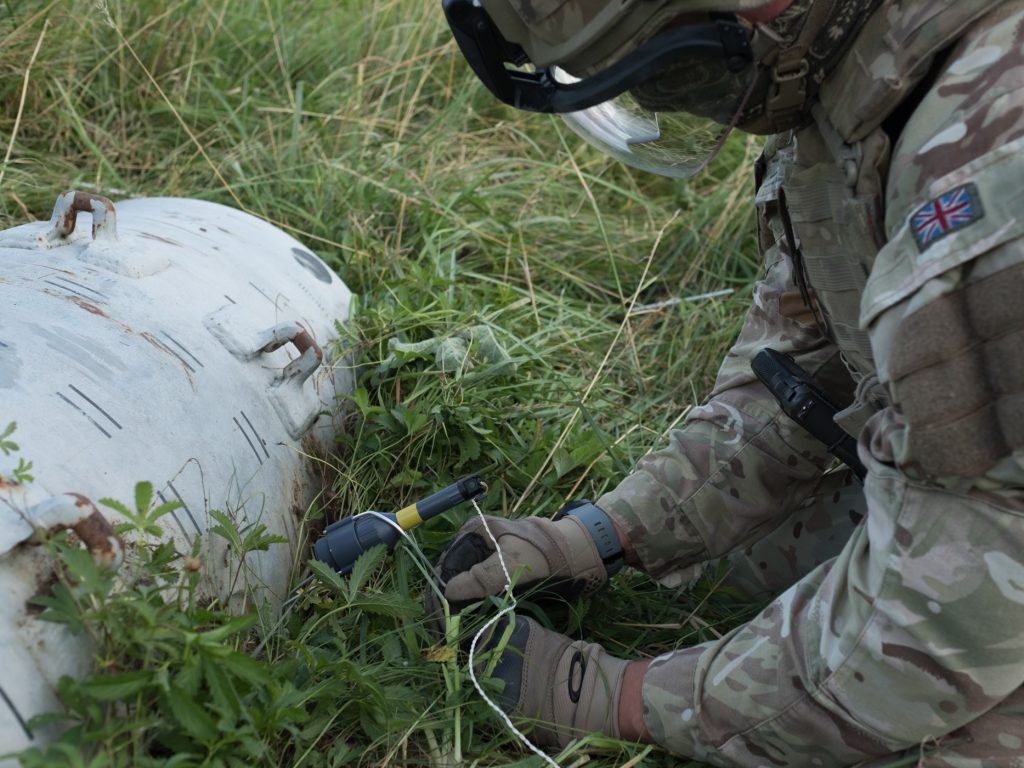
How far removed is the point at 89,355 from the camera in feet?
5.29

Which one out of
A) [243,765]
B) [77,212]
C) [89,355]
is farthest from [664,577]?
[77,212]

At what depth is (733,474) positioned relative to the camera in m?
2.10

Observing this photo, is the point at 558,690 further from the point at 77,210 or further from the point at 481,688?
the point at 77,210

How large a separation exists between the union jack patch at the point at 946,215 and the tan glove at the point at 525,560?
0.83m

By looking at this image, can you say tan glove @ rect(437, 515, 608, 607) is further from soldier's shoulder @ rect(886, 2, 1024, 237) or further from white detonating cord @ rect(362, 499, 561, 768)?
soldier's shoulder @ rect(886, 2, 1024, 237)

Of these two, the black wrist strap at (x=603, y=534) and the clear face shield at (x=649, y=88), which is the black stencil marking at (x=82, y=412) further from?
the black wrist strap at (x=603, y=534)

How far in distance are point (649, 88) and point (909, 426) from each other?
1.95 feet

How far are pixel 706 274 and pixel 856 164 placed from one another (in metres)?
1.79

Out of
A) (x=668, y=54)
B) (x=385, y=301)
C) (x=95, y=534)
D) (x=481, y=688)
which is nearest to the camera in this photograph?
(x=95, y=534)

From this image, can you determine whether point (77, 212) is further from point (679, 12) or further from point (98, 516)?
point (679, 12)

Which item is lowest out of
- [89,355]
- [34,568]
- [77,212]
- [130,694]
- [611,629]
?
[611,629]

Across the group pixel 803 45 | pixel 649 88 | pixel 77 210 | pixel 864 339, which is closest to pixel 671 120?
pixel 649 88

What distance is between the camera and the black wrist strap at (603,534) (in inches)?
80.1

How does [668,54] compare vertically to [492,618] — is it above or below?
above
